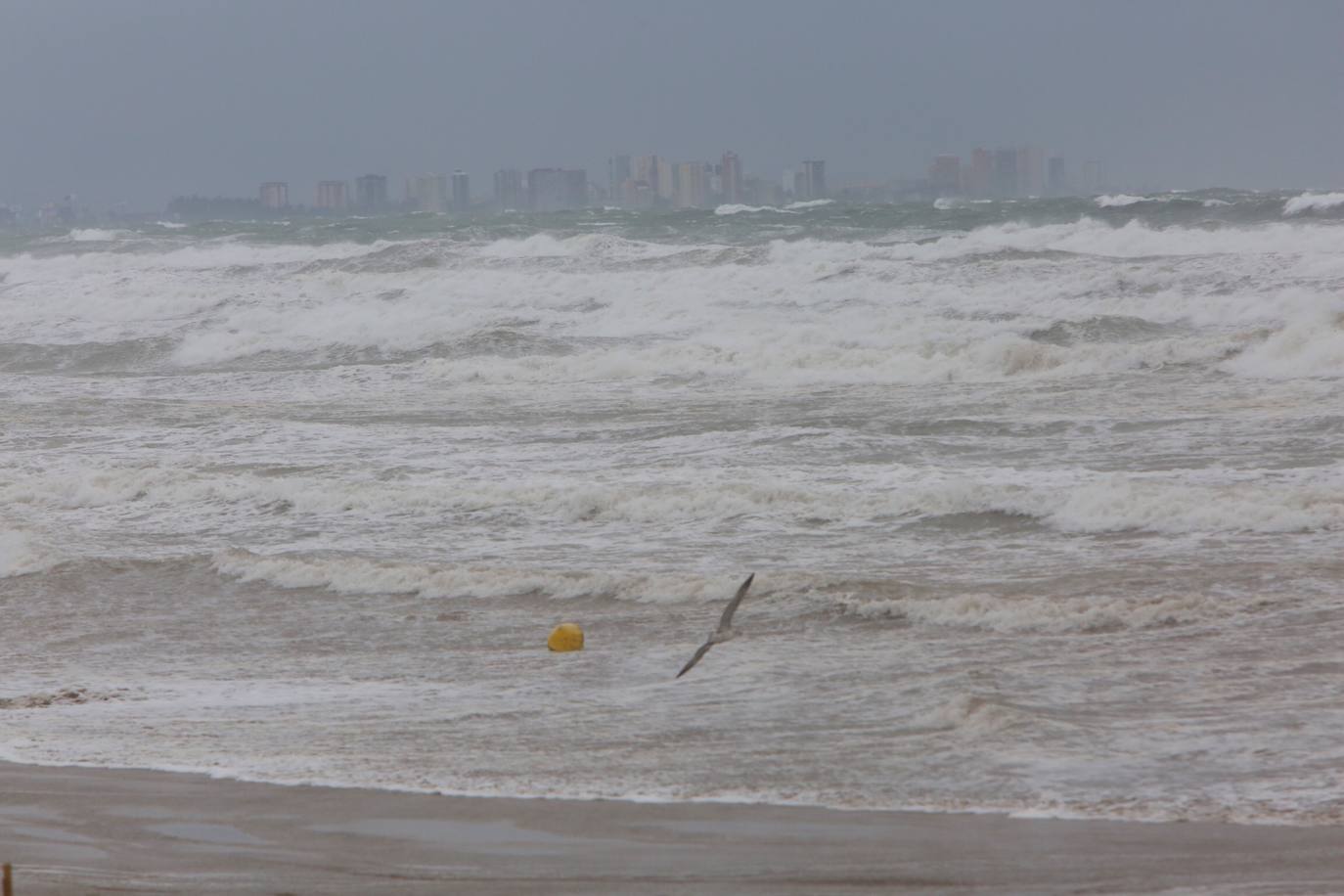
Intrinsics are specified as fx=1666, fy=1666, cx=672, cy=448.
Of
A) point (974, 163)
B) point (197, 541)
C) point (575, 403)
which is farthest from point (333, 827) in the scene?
point (974, 163)

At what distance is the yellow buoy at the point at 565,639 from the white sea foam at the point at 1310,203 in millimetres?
33799

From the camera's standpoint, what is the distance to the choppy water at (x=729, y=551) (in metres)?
6.79

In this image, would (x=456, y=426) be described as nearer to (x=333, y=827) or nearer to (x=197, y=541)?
(x=197, y=541)

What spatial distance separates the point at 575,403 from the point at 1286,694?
12.9 meters

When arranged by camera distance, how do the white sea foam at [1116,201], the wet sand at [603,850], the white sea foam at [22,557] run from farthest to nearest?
the white sea foam at [1116,201] < the white sea foam at [22,557] < the wet sand at [603,850]

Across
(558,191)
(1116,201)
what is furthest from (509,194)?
(1116,201)

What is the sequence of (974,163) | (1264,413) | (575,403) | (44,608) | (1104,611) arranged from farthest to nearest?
(974,163)
(575,403)
(1264,413)
(44,608)
(1104,611)

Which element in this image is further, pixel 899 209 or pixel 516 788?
pixel 899 209

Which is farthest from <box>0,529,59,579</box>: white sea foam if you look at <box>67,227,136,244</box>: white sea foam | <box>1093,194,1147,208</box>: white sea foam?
<box>67,227,136,244</box>: white sea foam

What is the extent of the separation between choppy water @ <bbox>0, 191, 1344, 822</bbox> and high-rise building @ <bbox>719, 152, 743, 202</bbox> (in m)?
57.3

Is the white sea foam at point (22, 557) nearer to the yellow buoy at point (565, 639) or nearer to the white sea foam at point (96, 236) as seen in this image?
the yellow buoy at point (565, 639)

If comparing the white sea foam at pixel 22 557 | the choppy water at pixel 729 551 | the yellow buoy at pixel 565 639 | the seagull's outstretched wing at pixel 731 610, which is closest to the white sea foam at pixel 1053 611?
the choppy water at pixel 729 551

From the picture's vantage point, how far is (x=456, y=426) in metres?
18.0

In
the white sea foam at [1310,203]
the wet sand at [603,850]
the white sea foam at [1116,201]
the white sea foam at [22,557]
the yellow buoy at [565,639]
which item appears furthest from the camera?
the white sea foam at [1116,201]
